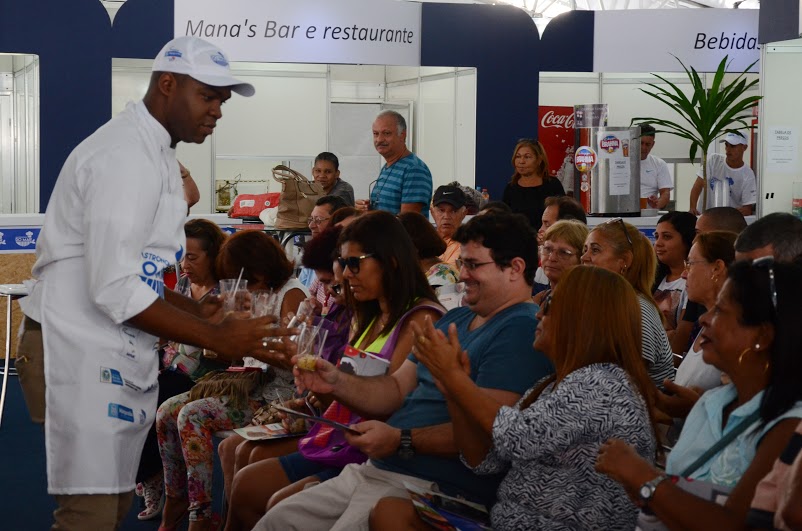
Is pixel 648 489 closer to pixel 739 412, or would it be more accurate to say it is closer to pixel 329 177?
pixel 739 412

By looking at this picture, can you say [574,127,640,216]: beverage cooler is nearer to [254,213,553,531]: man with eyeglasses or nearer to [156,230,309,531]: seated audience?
[156,230,309,531]: seated audience

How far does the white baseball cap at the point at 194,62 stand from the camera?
2475 millimetres

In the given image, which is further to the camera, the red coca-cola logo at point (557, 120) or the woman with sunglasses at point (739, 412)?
the red coca-cola logo at point (557, 120)

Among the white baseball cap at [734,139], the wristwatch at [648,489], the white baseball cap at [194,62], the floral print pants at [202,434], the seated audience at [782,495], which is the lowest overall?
the floral print pants at [202,434]

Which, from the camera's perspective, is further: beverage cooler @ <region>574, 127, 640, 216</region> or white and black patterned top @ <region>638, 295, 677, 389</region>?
beverage cooler @ <region>574, 127, 640, 216</region>

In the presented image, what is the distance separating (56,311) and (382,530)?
98 cm

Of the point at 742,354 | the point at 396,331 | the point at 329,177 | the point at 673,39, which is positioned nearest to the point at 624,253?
the point at 396,331

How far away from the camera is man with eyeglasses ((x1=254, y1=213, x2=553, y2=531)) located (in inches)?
105

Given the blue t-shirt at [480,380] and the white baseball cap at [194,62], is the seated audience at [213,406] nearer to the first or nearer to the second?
the blue t-shirt at [480,380]

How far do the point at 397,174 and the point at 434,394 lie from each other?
13.4 ft

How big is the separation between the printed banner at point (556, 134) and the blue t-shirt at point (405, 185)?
554cm

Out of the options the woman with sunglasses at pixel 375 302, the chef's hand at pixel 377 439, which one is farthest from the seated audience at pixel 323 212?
the chef's hand at pixel 377 439

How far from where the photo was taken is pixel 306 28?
910cm

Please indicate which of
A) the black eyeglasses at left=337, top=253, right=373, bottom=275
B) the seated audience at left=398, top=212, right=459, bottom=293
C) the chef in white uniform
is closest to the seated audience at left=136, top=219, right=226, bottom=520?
the seated audience at left=398, top=212, right=459, bottom=293
